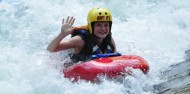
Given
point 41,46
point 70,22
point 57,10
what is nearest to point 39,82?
point 70,22

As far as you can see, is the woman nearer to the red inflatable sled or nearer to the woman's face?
the woman's face

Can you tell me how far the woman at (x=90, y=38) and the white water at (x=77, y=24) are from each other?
36 centimetres

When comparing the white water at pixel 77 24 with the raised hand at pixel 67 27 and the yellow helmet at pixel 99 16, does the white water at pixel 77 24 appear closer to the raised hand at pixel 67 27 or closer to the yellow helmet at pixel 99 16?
the raised hand at pixel 67 27

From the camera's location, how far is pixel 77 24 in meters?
9.69

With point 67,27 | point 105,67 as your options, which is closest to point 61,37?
point 67,27

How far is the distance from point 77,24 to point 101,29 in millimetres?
4163

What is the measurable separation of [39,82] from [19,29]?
3.92m

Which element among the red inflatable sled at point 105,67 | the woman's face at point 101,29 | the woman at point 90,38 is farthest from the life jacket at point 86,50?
the red inflatable sled at point 105,67

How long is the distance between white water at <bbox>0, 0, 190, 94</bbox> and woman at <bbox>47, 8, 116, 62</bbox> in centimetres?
36

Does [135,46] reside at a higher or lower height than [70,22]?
lower

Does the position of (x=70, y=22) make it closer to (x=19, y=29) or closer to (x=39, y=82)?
(x=39, y=82)

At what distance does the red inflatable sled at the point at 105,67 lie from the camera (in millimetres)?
5027

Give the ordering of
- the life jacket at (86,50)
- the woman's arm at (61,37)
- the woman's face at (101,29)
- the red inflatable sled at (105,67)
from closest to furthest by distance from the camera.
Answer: the red inflatable sled at (105,67) < the woman's arm at (61,37) < the woman's face at (101,29) < the life jacket at (86,50)

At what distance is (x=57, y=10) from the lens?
10320 millimetres
